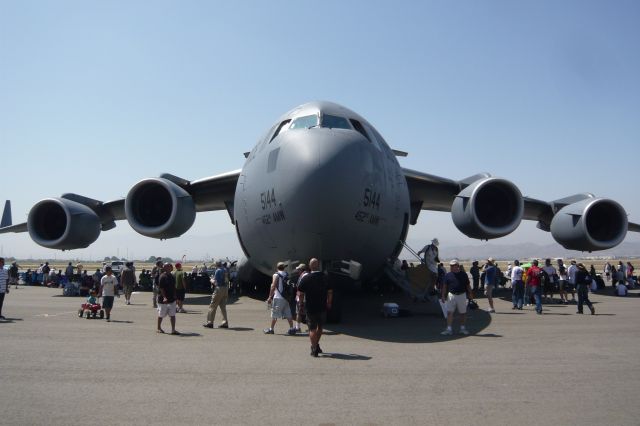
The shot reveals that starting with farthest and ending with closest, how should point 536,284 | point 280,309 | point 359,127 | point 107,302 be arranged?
1. point 536,284
2. point 107,302
3. point 359,127
4. point 280,309

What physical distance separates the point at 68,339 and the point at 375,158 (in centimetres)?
607

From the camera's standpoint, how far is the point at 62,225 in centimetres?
1741

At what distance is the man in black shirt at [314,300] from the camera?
6.70 meters

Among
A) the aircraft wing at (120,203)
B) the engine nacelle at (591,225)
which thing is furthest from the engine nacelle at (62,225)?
the engine nacelle at (591,225)

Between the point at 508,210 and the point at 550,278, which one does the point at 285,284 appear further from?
the point at 550,278

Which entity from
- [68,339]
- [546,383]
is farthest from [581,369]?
[68,339]

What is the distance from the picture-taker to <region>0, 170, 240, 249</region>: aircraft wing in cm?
1465

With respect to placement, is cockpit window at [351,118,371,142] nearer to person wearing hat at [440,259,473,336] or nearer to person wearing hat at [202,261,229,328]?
person wearing hat at [440,259,473,336]

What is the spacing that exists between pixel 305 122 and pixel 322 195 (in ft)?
7.78

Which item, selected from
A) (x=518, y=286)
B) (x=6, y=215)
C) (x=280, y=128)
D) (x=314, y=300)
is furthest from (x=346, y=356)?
(x=6, y=215)

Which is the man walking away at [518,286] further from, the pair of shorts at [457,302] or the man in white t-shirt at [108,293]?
the man in white t-shirt at [108,293]

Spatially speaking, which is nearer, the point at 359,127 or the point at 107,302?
the point at 359,127

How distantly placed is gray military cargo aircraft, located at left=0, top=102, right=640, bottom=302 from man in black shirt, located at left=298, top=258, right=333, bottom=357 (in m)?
1.03


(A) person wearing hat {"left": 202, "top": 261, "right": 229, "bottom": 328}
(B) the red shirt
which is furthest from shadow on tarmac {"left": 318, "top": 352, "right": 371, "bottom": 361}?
(B) the red shirt
